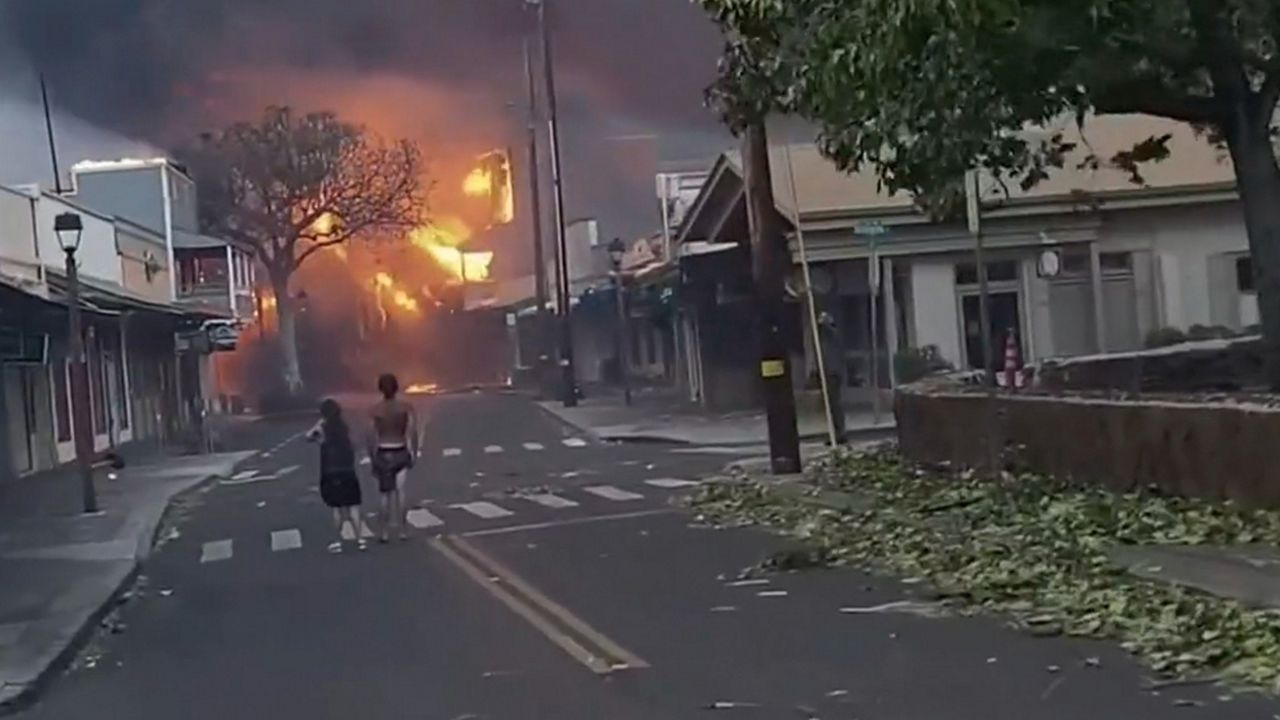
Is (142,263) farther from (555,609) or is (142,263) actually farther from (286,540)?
(555,609)

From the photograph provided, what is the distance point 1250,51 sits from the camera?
17391 mm

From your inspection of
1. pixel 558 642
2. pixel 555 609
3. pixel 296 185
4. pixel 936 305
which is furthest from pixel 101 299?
pixel 296 185

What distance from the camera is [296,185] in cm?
7781

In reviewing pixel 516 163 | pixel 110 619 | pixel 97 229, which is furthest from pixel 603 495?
pixel 516 163

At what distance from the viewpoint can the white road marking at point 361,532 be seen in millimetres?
21406

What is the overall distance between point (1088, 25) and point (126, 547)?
11.5m

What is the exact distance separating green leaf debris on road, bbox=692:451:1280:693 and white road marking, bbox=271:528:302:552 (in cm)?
402

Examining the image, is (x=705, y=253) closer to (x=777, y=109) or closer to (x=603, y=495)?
(x=603, y=495)

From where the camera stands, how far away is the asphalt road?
32.5ft

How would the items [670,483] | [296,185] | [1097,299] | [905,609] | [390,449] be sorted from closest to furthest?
[905,609] < [390,449] < [670,483] < [1097,299] < [296,185]

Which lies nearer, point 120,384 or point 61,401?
point 61,401

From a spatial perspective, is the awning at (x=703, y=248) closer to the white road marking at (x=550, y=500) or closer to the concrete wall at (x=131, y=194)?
the white road marking at (x=550, y=500)

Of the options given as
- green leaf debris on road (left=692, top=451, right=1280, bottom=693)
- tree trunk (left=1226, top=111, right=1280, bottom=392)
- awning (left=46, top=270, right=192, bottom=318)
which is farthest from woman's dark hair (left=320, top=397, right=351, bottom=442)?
awning (left=46, top=270, right=192, bottom=318)

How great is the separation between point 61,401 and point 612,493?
2153 cm
